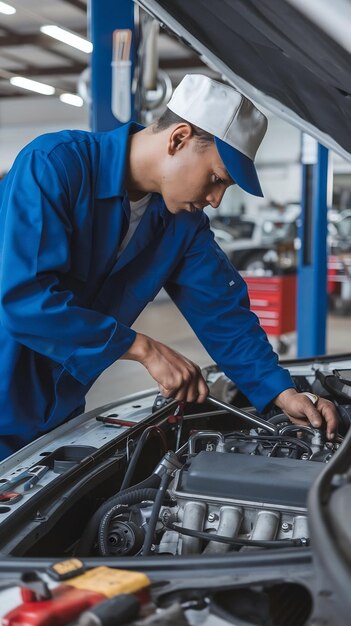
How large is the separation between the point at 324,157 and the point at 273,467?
3939 millimetres

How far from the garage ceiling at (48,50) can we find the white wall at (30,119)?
110cm

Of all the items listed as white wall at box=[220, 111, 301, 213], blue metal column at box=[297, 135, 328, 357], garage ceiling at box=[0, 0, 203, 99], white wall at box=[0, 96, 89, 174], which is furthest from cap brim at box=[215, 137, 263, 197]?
white wall at box=[220, 111, 301, 213]

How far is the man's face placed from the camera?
1.48 metres

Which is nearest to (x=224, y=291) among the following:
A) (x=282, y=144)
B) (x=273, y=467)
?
(x=273, y=467)

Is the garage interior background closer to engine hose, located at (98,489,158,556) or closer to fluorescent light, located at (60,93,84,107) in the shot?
fluorescent light, located at (60,93,84,107)

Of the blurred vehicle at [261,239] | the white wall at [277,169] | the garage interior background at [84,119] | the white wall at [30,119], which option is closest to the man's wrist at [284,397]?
the garage interior background at [84,119]

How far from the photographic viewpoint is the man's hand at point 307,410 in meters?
1.64

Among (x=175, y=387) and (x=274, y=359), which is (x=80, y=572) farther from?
(x=274, y=359)

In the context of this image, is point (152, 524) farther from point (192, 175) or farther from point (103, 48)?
point (103, 48)

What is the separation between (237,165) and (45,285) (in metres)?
0.47

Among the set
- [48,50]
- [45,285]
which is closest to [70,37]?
[48,50]

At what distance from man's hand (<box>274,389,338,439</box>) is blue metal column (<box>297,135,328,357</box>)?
10.8 feet

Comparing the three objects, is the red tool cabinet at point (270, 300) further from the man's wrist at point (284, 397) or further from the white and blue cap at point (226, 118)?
the white and blue cap at point (226, 118)

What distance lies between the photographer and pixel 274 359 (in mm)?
1859
